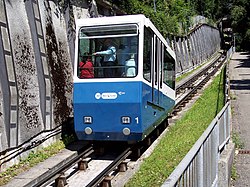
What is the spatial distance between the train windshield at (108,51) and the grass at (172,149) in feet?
6.92

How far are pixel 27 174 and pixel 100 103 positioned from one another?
236cm

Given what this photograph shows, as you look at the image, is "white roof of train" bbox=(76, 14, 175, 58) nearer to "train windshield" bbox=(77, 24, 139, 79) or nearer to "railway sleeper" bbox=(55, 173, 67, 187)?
"train windshield" bbox=(77, 24, 139, 79)

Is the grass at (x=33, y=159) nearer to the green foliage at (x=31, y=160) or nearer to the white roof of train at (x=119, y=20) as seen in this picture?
the green foliage at (x=31, y=160)

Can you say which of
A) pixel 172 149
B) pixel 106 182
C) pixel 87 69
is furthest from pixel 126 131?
pixel 106 182

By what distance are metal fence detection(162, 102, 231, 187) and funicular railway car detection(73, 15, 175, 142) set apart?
9.13 feet

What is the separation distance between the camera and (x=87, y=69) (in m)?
11.3

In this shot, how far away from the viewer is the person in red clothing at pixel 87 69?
1120cm

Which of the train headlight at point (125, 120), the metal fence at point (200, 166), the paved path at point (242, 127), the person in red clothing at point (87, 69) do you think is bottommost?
the paved path at point (242, 127)

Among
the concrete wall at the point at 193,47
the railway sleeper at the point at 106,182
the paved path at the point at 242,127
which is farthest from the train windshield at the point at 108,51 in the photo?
the concrete wall at the point at 193,47

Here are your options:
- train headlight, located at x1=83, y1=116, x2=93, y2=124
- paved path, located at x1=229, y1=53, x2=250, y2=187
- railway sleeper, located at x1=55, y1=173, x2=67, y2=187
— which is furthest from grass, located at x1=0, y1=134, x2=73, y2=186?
paved path, located at x1=229, y1=53, x2=250, y2=187

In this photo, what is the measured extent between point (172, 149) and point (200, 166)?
20.7 ft

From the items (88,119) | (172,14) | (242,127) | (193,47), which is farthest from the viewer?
(193,47)

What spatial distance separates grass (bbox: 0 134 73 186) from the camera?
9.71 meters

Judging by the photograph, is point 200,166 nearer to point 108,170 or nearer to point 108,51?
point 108,170
